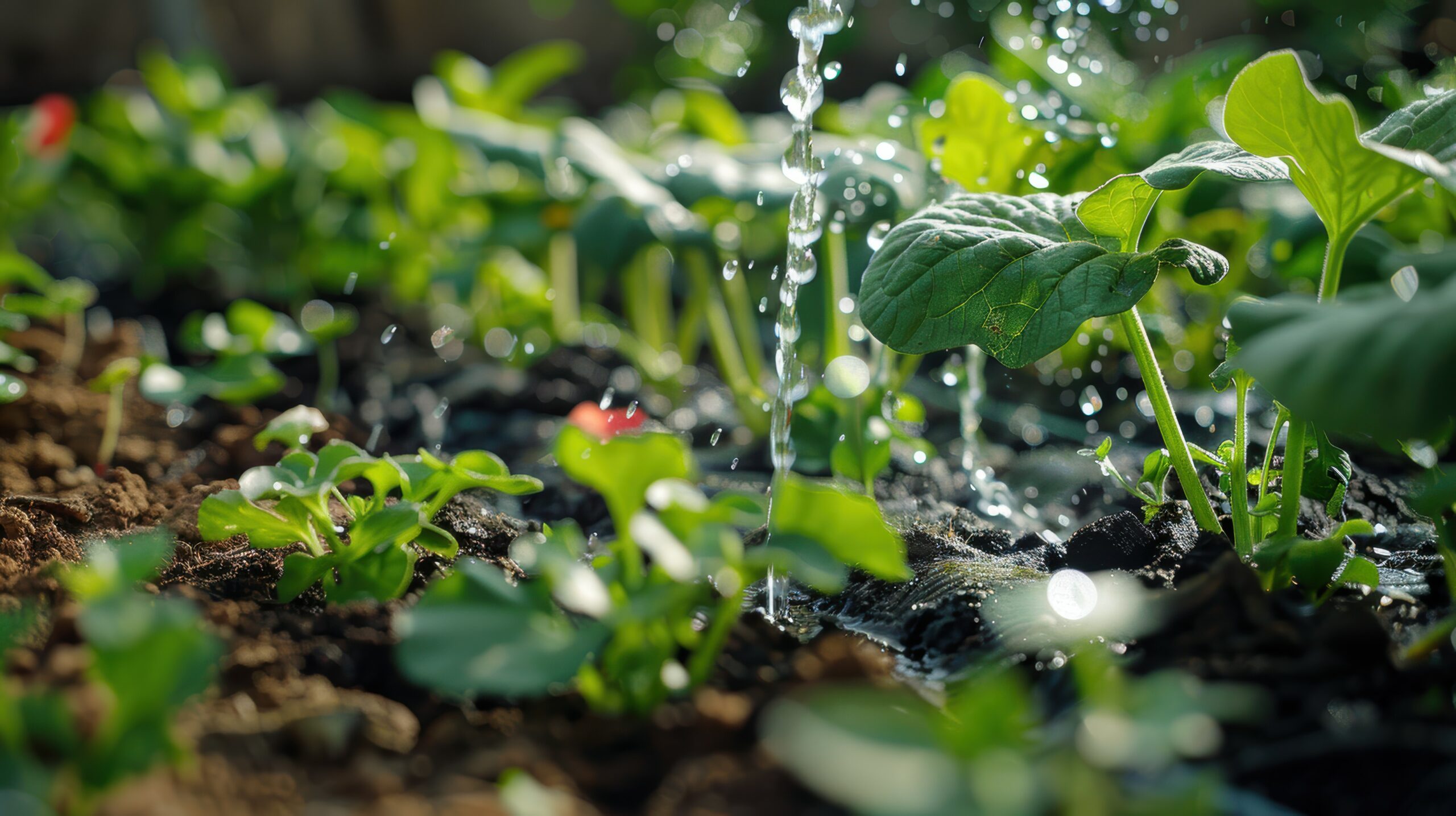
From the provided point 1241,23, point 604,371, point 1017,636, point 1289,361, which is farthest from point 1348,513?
point 1241,23

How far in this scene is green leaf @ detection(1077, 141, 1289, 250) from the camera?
708 mm

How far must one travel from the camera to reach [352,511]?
778mm

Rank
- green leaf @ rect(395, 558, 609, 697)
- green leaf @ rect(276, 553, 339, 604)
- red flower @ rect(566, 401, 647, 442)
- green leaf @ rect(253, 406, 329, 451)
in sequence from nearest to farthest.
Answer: green leaf @ rect(395, 558, 609, 697)
green leaf @ rect(276, 553, 339, 604)
green leaf @ rect(253, 406, 329, 451)
red flower @ rect(566, 401, 647, 442)

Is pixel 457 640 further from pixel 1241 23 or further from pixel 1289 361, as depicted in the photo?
pixel 1241 23

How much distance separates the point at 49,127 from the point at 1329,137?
2.42 m

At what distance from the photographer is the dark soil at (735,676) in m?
0.52

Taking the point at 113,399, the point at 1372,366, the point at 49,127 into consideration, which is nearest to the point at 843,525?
the point at 1372,366

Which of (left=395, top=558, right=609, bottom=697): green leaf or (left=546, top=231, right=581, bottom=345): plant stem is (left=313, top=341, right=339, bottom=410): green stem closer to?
(left=546, top=231, right=581, bottom=345): plant stem

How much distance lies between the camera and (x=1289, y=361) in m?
0.52

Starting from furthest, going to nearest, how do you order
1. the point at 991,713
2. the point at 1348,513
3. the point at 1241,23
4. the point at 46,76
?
the point at 46,76 < the point at 1241,23 < the point at 1348,513 < the point at 991,713

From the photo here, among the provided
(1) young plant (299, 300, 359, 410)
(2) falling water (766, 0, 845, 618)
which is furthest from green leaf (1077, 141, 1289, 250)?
(1) young plant (299, 300, 359, 410)

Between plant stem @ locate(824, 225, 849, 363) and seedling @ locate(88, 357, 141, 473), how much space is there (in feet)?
2.90

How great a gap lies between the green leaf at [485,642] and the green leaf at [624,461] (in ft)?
0.27

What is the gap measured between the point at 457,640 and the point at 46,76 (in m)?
5.38
